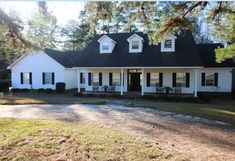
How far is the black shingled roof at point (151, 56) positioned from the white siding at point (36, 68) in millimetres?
4083

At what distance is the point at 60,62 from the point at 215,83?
15628 millimetres

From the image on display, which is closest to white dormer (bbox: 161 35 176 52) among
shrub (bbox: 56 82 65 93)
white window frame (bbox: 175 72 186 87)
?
white window frame (bbox: 175 72 186 87)

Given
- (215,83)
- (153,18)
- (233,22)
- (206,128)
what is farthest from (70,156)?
(215,83)

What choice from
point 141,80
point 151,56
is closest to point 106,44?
point 151,56

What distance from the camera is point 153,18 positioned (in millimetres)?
10844

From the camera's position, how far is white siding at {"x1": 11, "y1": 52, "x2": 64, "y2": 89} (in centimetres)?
2912

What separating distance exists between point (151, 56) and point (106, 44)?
4568 mm

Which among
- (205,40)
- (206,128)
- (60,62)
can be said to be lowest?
(206,128)

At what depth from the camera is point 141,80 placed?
81.9 feet

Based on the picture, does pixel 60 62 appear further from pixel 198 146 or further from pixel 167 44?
pixel 198 146

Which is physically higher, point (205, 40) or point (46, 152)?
point (205, 40)

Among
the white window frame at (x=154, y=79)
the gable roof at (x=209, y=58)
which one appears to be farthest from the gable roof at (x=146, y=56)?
the gable roof at (x=209, y=58)

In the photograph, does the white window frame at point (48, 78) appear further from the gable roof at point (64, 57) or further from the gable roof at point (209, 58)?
the gable roof at point (209, 58)

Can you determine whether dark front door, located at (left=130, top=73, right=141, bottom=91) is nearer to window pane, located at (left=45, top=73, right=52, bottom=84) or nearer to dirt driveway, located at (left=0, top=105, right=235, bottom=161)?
window pane, located at (left=45, top=73, right=52, bottom=84)
